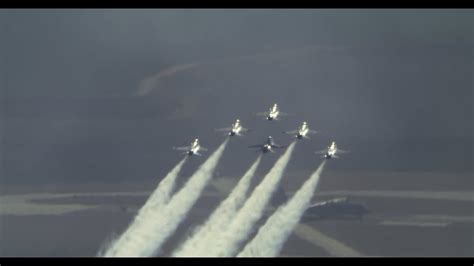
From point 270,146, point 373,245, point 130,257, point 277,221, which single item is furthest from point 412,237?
point 130,257

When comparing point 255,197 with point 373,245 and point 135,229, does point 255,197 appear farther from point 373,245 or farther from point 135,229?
point 373,245

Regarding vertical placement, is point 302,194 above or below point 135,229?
above
